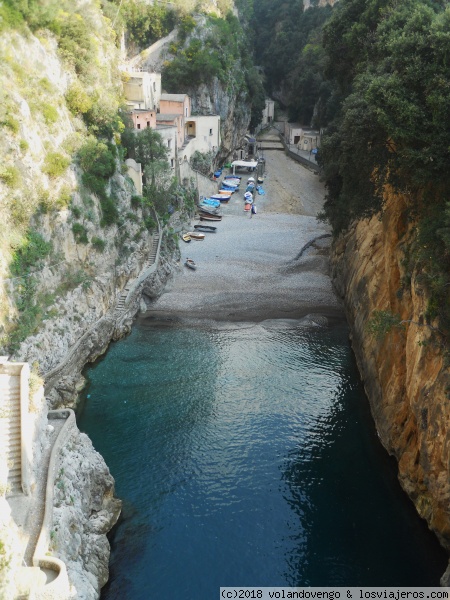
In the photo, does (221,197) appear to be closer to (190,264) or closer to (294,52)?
(190,264)

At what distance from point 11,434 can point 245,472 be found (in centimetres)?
1175

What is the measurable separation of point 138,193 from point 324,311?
19.9 metres

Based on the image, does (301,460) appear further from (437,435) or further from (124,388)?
(124,388)

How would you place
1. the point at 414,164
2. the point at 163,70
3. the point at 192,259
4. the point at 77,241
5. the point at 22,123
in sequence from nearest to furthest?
1. the point at 414,164
2. the point at 22,123
3. the point at 77,241
4. the point at 192,259
5. the point at 163,70

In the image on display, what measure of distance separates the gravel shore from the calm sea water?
200 inches

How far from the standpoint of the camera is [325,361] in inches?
1411

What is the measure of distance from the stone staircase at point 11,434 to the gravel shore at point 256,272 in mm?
22565

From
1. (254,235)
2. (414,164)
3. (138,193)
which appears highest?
(414,164)

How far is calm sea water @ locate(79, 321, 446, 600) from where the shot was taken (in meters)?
21.0

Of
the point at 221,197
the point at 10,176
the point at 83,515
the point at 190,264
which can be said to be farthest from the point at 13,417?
the point at 221,197

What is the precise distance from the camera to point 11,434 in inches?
744

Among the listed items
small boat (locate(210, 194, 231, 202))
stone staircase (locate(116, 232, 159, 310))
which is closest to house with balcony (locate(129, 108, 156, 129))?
small boat (locate(210, 194, 231, 202))

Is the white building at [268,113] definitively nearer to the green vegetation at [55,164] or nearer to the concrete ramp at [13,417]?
the green vegetation at [55,164]

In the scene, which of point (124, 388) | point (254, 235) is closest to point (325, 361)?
point (124, 388)
